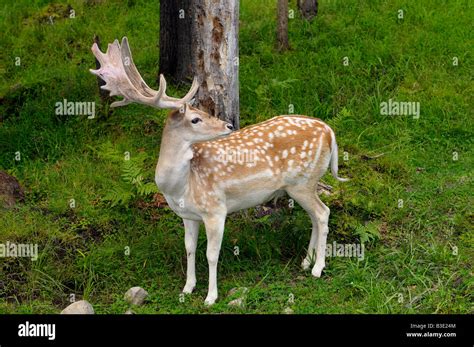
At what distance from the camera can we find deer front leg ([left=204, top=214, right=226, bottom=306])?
279 inches

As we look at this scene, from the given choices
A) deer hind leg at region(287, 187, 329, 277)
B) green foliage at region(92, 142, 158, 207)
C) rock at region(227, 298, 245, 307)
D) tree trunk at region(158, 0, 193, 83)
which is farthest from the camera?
tree trunk at region(158, 0, 193, 83)

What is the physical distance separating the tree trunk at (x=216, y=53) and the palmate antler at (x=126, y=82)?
4.27ft

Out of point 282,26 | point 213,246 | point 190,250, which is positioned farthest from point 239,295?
point 282,26

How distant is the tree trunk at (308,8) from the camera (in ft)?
40.4

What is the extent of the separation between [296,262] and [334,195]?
37.4 inches

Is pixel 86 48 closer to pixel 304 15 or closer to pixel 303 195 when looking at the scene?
pixel 304 15

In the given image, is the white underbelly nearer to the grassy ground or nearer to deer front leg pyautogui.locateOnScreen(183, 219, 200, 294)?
deer front leg pyautogui.locateOnScreen(183, 219, 200, 294)

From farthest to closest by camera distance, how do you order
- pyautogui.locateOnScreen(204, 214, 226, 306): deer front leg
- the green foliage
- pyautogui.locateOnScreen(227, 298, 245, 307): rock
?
the green foliage
pyautogui.locateOnScreen(204, 214, 226, 306): deer front leg
pyautogui.locateOnScreen(227, 298, 245, 307): rock

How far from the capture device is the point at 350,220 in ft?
26.5

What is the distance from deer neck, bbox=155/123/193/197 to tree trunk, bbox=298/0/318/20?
5900mm

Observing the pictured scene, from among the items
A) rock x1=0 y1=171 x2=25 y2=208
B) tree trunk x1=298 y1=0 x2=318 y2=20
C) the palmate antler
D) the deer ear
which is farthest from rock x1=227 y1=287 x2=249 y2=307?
tree trunk x1=298 y1=0 x2=318 y2=20

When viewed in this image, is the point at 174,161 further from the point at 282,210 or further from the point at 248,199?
the point at 282,210

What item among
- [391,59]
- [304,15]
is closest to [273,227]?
[391,59]

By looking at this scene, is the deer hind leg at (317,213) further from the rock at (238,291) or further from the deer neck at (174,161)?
the deer neck at (174,161)
